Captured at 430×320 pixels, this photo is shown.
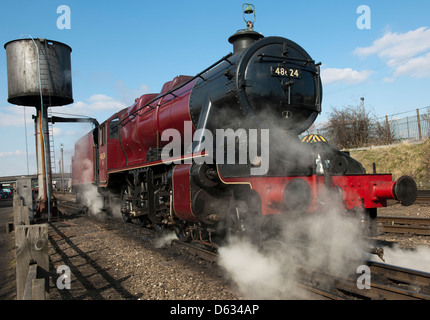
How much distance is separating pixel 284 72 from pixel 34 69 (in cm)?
1141

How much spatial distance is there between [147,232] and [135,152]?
2.11m

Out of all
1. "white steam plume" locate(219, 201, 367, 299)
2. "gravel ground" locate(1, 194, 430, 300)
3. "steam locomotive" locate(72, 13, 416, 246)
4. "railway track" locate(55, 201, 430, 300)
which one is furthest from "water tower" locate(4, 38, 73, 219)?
"railway track" locate(55, 201, 430, 300)

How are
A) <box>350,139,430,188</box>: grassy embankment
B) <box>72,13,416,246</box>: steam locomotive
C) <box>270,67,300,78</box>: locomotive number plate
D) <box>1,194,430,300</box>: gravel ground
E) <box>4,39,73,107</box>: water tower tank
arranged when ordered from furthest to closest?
1. <box>350,139,430,188</box>: grassy embankment
2. <box>4,39,73,107</box>: water tower tank
3. <box>270,67,300,78</box>: locomotive number plate
4. <box>72,13,416,246</box>: steam locomotive
5. <box>1,194,430,300</box>: gravel ground

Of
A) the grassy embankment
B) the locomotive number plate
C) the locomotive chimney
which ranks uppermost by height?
the locomotive chimney

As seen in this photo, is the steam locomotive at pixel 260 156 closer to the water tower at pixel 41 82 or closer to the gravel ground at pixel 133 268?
the gravel ground at pixel 133 268

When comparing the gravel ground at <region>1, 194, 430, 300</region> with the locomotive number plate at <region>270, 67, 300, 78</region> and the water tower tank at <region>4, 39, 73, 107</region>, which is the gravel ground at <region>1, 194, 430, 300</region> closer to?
the locomotive number plate at <region>270, 67, 300, 78</region>

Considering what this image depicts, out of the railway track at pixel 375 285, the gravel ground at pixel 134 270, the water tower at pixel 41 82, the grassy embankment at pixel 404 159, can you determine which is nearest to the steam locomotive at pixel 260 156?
the gravel ground at pixel 134 270

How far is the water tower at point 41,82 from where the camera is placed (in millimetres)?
13047

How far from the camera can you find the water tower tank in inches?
513

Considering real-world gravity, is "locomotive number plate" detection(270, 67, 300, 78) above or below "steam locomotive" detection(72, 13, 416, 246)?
above

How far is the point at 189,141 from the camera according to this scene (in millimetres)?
6395

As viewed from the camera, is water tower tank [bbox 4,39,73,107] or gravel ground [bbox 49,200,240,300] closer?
gravel ground [bbox 49,200,240,300]

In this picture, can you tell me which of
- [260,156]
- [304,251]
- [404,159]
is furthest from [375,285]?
[404,159]
